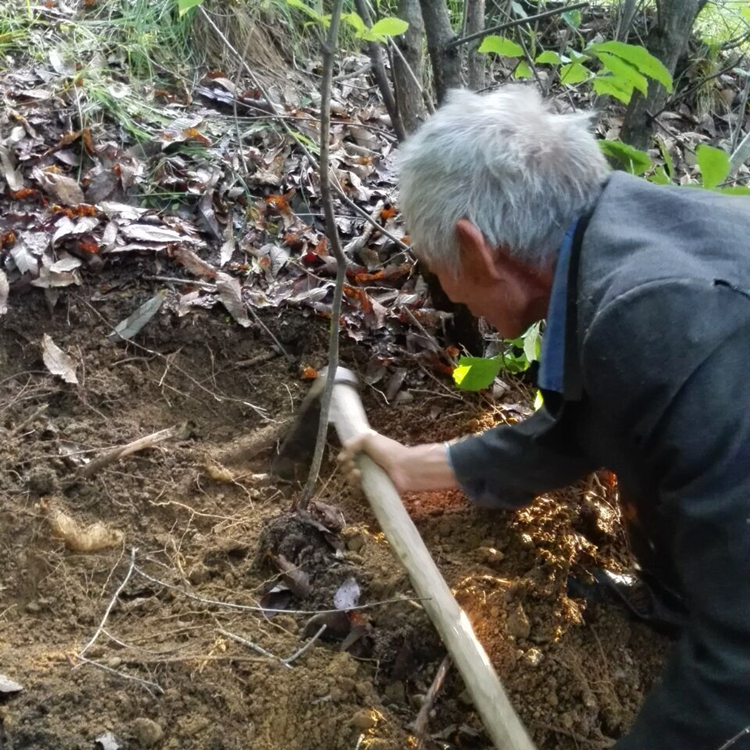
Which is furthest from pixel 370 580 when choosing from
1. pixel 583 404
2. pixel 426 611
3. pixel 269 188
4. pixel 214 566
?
pixel 269 188

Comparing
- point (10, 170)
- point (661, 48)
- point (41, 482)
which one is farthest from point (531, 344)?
point (10, 170)

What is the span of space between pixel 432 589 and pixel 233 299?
161cm

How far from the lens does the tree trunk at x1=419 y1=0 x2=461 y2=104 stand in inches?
98.7

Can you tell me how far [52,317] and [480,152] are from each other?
6.87ft

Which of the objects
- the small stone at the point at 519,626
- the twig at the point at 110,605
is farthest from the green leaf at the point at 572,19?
the twig at the point at 110,605

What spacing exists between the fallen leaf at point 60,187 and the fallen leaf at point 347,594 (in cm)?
216

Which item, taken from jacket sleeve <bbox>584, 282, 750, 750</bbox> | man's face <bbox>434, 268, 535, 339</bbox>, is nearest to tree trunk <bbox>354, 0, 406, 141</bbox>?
man's face <bbox>434, 268, 535, 339</bbox>

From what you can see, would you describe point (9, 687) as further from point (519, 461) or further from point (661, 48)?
point (661, 48)

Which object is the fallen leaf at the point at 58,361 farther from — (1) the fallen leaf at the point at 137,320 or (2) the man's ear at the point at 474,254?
(2) the man's ear at the point at 474,254

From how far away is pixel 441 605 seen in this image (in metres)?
1.96

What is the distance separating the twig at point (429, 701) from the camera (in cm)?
196

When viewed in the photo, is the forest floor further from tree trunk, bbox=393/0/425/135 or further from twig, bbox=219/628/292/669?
tree trunk, bbox=393/0/425/135

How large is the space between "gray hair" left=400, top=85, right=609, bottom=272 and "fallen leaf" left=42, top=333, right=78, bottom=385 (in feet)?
5.64

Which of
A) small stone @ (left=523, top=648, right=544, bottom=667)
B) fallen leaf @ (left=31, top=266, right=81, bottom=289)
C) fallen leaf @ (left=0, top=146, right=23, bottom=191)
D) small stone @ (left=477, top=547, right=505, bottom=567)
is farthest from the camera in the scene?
fallen leaf @ (left=0, top=146, right=23, bottom=191)
